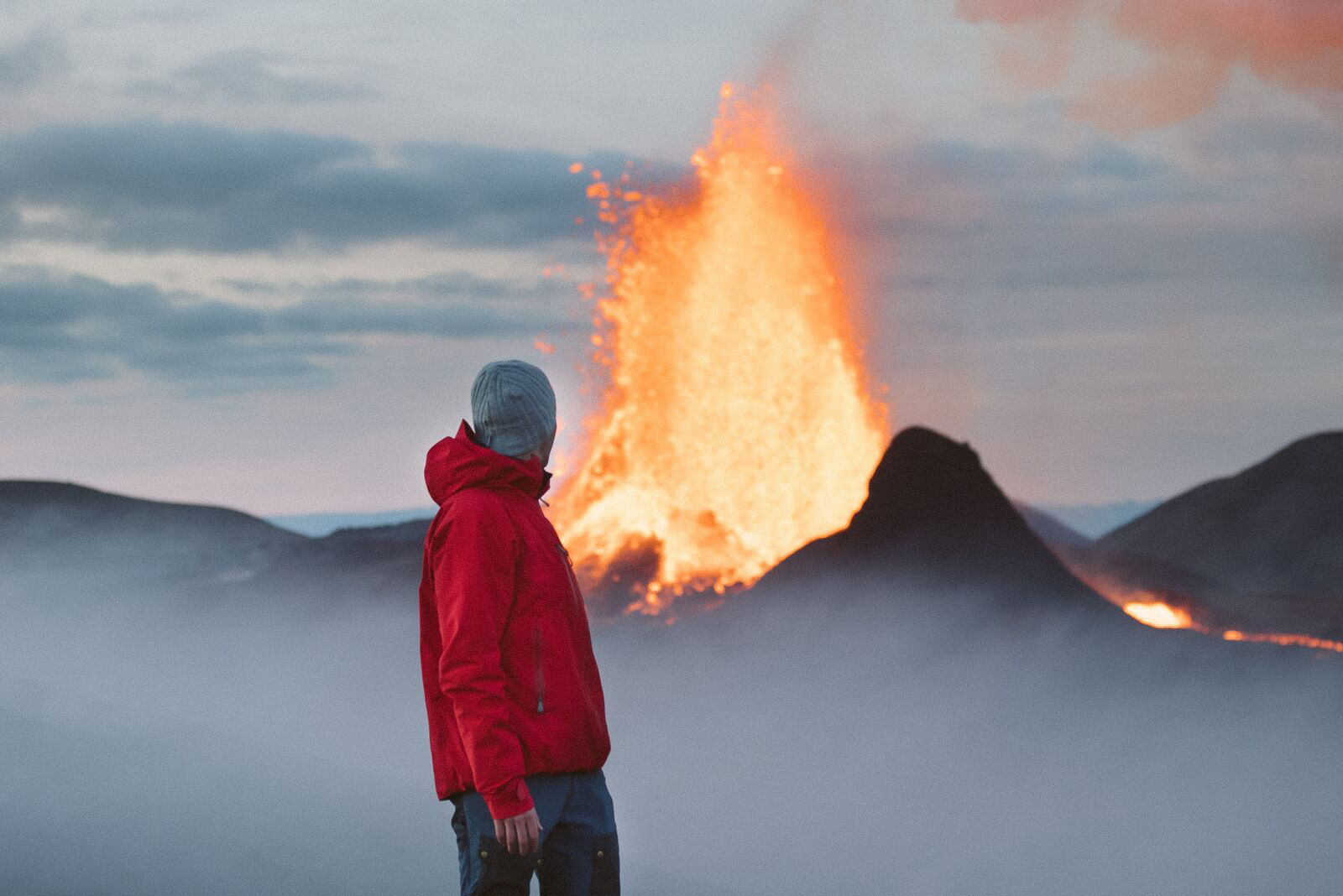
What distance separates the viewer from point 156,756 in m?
A: 15.2

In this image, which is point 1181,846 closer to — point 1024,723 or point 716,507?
point 1024,723

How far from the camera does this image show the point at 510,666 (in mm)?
5406

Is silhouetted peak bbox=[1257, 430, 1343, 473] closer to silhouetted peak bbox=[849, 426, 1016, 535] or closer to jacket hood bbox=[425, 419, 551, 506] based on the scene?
silhouetted peak bbox=[849, 426, 1016, 535]

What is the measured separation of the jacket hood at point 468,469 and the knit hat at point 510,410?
0.06 metres

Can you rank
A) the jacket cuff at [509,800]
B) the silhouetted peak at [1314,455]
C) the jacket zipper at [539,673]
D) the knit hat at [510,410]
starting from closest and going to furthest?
the jacket cuff at [509,800] < the jacket zipper at [539,673] < the knit hat at [510,410] < the silhouetted peak at [1314,455]

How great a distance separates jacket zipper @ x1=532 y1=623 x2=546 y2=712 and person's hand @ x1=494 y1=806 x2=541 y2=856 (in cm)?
35

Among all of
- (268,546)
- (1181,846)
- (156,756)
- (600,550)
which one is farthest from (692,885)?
(268,546)

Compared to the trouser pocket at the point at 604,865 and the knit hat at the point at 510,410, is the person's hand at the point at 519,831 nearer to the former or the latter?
the trouser pocket at the point at 604,865

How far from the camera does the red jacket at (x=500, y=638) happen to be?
524cm

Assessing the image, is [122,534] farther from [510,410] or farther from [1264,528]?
[510,410]

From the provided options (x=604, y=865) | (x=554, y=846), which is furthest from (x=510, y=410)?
(x=604, y=865)

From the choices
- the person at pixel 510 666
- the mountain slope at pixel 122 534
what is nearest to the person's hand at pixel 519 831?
the person at pixel 510 666

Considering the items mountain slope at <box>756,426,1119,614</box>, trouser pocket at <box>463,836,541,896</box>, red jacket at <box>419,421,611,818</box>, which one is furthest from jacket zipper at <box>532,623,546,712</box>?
mountain slope at <box>756,426,1119,614</box>

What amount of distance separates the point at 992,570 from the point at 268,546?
2708cm
